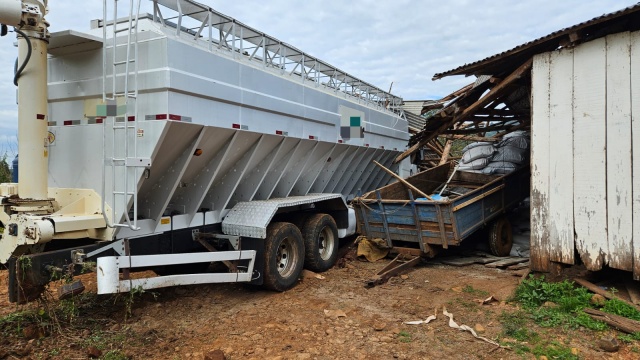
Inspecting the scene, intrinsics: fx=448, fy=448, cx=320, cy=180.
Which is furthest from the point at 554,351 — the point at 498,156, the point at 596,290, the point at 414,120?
the point at 414,120

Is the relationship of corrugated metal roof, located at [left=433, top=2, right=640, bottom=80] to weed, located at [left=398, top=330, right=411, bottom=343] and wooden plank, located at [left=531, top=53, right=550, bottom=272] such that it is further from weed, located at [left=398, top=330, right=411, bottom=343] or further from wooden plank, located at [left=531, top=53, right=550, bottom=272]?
weed, located at [left=398, top=330, right=411, bottom=343]

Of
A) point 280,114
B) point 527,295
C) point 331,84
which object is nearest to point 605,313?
point 527,295

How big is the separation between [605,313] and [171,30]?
543cm

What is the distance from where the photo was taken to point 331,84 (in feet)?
25.7

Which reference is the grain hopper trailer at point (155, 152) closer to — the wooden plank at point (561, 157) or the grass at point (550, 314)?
the grass at point (550, 314)

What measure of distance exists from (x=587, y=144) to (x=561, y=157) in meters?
0.33

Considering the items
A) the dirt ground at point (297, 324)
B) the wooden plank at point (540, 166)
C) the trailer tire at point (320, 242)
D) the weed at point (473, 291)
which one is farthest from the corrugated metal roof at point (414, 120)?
the weed at point (473, 291)

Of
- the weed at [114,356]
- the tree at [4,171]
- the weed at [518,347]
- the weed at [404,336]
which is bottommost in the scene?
the weed at [518,347]

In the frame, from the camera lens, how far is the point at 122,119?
4391 millimetres

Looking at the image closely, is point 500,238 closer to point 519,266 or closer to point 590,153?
point 519,266

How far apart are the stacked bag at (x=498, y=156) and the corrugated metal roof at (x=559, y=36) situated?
2.21 metres

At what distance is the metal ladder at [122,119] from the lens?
13.6 ft

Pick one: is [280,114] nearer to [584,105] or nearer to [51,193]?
[51,193]

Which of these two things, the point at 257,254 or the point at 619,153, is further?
the point at 257,254
